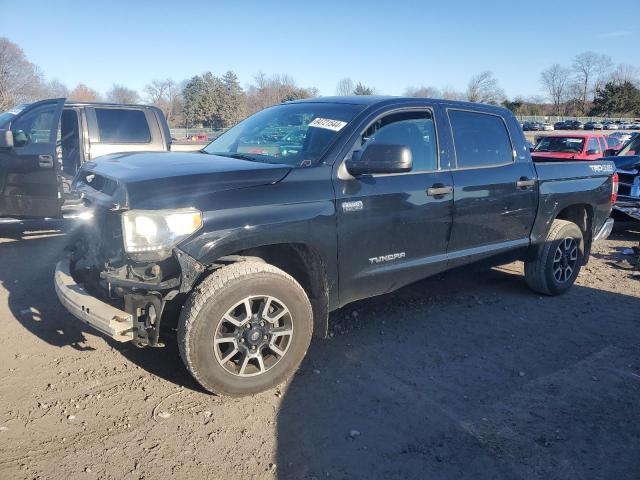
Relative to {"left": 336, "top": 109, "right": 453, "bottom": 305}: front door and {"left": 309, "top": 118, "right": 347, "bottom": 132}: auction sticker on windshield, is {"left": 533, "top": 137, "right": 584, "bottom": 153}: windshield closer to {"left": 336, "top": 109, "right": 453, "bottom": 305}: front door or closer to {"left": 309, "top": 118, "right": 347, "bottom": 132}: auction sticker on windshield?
{"left": 336, "top": 109, "right": 453, "bottom": 305}: front door

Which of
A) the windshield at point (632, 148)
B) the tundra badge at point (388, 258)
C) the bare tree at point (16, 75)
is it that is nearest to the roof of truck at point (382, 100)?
the tundra badge at point (388, 258)

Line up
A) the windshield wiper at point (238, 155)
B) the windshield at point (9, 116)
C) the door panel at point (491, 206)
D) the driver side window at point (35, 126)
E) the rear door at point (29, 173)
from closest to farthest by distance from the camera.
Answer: the windshield wiper at point (238, 155)
the door panel at point (491, 206)
the rear door at point (29, 173)
the driver side window at point (35, 126)
the windshield at point (9, 116)

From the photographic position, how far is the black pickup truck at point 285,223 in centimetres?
301

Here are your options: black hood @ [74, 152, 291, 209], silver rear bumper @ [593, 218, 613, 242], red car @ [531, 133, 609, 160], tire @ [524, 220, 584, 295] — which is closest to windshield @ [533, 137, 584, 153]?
red car @ [531, 133, 609, 160]

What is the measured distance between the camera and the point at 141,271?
9.94ft

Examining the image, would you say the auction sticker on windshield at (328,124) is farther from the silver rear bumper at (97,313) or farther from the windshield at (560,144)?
the windshield at (560,144)

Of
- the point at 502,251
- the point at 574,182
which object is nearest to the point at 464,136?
the point at 502,251

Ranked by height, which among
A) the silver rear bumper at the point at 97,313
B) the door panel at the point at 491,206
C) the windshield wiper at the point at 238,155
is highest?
the windshield wiper at the point at 238,155

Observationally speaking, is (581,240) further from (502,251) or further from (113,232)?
(113,232)

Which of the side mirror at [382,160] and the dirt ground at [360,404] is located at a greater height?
the side mirror at [382,160]

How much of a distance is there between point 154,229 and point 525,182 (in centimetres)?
351

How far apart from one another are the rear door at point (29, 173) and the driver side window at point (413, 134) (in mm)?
5015

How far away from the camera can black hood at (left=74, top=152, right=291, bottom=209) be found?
9.79 ft

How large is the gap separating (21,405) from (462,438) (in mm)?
2690
